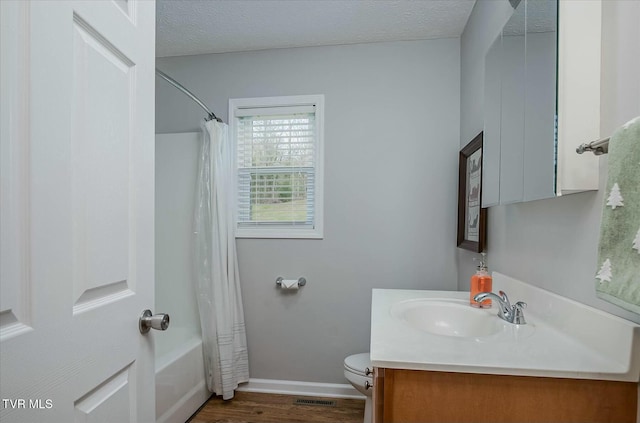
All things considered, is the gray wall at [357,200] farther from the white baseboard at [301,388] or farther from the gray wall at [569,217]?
the gray wall at [569,217]

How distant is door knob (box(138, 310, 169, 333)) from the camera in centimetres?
94

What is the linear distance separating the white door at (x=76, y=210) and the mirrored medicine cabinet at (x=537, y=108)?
1176 millimetres

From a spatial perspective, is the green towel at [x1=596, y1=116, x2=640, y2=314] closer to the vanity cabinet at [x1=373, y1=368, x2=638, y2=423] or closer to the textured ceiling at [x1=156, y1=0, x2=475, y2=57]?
the vanity cabinet at [x1=373, y1=368, x2=638, y2=423]

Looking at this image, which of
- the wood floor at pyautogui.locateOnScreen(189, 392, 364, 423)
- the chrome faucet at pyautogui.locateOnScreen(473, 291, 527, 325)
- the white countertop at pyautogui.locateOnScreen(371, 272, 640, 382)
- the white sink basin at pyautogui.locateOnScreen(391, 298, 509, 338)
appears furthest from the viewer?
the wood floor at pyautogui.locateOnScreen(189, 392, 364, 423)

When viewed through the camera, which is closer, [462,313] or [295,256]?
[462,313]

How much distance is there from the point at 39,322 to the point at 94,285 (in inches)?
6.3

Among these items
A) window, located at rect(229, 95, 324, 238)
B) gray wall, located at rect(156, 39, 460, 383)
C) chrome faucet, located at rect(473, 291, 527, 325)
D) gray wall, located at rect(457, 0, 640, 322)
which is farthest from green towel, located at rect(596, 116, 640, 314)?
window, located at rect(229, 95, 324, 238)

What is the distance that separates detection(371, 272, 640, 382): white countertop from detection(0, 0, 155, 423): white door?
2.16ft

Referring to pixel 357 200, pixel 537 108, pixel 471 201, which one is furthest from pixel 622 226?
pixel 357 200

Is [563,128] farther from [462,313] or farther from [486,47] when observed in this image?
[486,47]

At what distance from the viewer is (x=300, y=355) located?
8.04ft

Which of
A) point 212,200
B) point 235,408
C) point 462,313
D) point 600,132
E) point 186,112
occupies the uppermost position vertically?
point 186,112

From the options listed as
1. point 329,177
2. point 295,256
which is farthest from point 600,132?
point 295,256

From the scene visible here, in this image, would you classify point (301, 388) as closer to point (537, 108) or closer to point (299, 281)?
point (299, 281)
